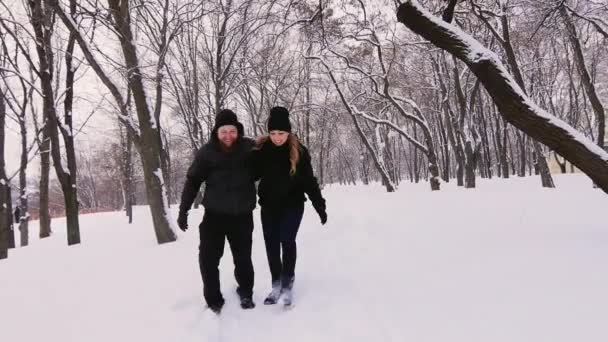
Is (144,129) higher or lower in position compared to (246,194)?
higher

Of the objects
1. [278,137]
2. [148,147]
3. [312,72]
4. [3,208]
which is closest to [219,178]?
[278,137]

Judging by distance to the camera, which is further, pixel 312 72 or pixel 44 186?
pixel 312 72

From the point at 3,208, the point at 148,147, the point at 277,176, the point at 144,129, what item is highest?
the point at 144,129

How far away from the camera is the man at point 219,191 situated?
3422 mm

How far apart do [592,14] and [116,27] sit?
11842mm

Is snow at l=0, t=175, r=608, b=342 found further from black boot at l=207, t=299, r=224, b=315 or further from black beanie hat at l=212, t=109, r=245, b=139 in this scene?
black beanie hat at l=212, t=109, r=245, b=139

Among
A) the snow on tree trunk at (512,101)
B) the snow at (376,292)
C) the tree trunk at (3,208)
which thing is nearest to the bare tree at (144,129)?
the snow at (376,292)

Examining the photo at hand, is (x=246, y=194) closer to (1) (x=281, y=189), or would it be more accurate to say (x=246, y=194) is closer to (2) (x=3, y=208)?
(1) (x=281, y=189)

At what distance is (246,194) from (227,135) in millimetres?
574

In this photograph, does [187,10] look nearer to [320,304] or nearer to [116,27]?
[116,27]

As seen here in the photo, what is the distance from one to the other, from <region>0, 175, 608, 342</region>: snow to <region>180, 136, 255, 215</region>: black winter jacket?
980 millimetres

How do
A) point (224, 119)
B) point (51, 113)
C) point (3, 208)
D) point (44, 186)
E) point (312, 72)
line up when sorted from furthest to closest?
1. point (312, 72)
2. point (44, 186)
3. point (3, 208)
4. point (51, 113)
5. point (224, 119)

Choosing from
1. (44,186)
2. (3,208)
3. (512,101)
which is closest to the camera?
(512,101)

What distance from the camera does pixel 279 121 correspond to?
349 centimetres
